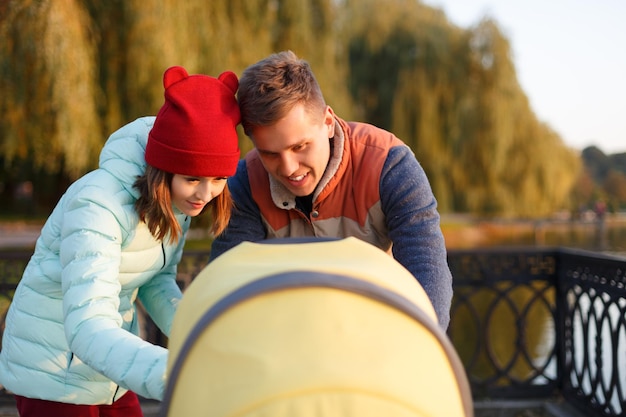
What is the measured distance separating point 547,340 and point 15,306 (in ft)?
19.9

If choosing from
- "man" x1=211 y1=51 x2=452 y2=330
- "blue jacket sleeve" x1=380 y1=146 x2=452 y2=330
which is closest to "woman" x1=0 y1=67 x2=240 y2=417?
"man" x1=211 y1=51 x2=452 y2=330

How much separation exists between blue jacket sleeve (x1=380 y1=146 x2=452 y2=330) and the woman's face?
460mm

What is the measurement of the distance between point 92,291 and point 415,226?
817mm

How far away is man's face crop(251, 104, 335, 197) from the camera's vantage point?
64.5 inches

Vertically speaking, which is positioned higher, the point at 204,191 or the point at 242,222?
the point at 204,191

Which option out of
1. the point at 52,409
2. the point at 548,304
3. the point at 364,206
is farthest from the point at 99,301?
the point at 548,304

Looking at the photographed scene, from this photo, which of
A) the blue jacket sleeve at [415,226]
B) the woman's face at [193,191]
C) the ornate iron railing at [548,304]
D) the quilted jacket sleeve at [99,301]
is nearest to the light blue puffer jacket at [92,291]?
the quilted jacket sleeve at [99,301]

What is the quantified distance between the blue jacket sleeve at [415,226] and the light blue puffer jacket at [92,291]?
59cm

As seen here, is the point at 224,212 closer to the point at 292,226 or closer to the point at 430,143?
the point at 292,226

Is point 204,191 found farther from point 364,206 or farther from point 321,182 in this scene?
point 364,206

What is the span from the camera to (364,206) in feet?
5.97

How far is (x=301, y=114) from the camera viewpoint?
5.40 ft

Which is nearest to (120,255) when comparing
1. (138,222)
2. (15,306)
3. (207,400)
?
(138,222)

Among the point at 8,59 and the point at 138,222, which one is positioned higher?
the point at 8,59
